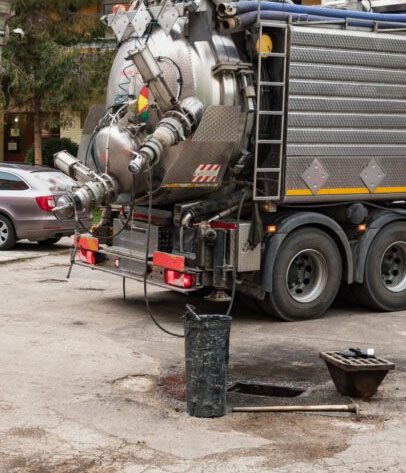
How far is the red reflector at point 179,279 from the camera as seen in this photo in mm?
9977

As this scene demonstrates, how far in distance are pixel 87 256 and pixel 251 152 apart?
8.27ft

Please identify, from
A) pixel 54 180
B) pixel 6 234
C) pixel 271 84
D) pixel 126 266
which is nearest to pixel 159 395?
pixel 126 266

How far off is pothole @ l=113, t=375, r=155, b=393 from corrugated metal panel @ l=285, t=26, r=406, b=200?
123 inches

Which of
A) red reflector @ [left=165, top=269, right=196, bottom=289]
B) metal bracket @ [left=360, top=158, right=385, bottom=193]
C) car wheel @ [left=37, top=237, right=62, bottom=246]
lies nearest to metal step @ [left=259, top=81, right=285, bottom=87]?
metal bracket @ [left=360, top=158, right=385, bottom=193]

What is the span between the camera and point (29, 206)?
15914 millimetres

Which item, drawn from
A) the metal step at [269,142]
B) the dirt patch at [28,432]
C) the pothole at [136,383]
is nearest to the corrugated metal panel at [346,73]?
the metal step at [269,142]

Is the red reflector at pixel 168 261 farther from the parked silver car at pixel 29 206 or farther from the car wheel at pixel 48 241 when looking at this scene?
the car wheel at pixel 48 241

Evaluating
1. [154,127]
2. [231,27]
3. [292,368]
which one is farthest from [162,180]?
[292,368]

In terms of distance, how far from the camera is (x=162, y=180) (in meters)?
9.97

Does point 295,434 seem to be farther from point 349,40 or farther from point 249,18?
point 349,40

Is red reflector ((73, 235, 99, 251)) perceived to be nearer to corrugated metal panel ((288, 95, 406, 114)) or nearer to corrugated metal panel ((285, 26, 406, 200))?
corrugated metal panel ((285, 26, 406, 200))

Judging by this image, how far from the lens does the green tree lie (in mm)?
23172

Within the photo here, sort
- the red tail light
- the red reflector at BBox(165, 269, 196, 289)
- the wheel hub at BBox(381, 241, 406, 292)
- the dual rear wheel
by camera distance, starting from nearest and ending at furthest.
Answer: the red reflector at BBox(165, 269, 196, 289) → the dual rear wheel → the wheel hub at BBox(381, 241, 406, 292) → the red tail light

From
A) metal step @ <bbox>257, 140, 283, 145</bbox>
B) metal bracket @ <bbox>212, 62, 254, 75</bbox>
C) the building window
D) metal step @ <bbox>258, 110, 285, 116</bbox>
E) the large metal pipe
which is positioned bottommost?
the building window
